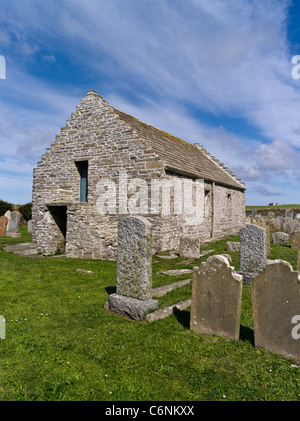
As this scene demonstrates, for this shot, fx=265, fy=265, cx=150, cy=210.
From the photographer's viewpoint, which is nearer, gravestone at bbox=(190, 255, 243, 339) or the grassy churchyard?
the grassy churchyard

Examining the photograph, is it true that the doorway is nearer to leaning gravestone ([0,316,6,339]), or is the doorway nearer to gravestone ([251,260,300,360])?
leaning gravestone ([0,316,6,339])

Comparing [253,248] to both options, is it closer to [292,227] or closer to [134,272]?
[134,272]

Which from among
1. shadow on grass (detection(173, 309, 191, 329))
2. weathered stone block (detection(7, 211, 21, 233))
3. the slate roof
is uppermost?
the slate roof

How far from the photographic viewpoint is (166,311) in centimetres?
489

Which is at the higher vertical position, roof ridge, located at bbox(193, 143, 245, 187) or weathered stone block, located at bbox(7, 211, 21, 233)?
roof ridge, located at bbox(193, 143, 245, 187)

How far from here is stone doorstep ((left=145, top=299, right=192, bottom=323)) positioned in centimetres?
464

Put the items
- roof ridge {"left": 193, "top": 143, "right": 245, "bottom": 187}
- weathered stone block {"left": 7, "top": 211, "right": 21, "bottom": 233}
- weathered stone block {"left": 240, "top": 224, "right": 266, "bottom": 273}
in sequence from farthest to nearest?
roof ridge {"left": 193, "top": 143, "right": 245, "bottom": 187}
weathered stone block {"left": 7, "top": 211, "right": 21, "bottom": 233}
weathered stone block {"left": 240, "top": 224, "right": 266, "bottom": 273}

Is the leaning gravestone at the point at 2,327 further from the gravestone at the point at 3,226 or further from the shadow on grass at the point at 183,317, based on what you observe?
the gravestone at the point at 3,226

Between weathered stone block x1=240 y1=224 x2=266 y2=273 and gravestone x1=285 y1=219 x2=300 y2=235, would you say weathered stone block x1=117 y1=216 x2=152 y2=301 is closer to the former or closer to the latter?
weathered stone block x1=240 y1=224 x2=266 y2=273

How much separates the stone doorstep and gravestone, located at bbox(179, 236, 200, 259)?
524cm

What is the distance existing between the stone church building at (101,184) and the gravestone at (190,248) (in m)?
0.84

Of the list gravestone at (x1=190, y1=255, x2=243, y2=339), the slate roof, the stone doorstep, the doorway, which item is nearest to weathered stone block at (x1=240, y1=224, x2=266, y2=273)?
the stone doorstep

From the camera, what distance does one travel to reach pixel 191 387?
2.95 meters

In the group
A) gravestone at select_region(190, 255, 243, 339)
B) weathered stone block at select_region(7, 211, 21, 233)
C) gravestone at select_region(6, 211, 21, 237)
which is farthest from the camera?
weathered stone block at select_region(7, 211, 21, 233)
